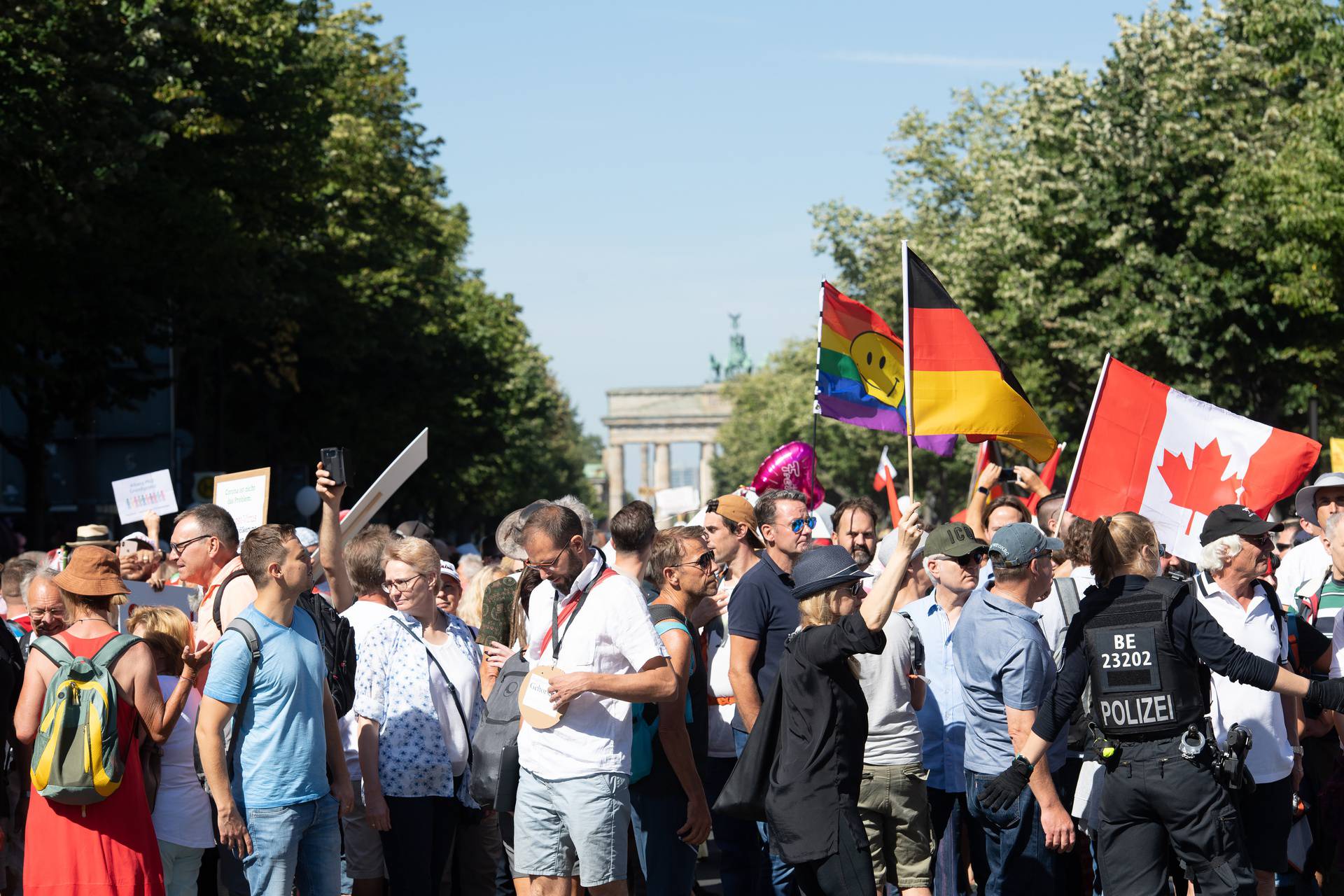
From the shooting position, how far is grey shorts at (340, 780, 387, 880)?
725cm

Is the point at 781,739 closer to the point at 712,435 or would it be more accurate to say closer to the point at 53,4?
the point at 53,4

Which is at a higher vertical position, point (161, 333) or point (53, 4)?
point (53, 4)

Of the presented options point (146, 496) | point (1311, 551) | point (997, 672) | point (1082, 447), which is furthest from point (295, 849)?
point (146, 496)

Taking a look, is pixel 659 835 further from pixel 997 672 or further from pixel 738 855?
pixel 997 672

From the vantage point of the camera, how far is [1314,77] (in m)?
26.3

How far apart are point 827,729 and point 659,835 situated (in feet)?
2.98

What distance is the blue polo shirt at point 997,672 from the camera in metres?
6.73

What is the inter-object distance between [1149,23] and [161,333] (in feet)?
54.9

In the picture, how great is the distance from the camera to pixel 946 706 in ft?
25.6

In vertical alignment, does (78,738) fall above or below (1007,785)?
above

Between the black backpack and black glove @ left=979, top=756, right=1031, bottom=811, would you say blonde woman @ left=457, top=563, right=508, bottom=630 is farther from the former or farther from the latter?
black glove @ left=979, top=756, right=1031, bottom=811

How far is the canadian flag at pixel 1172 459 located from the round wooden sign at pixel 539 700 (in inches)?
129

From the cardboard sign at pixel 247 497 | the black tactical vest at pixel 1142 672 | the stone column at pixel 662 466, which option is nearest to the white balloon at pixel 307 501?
the cardboard sign at pixel 247 497

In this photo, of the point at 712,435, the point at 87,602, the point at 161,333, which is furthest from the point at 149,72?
the point at 712,435
